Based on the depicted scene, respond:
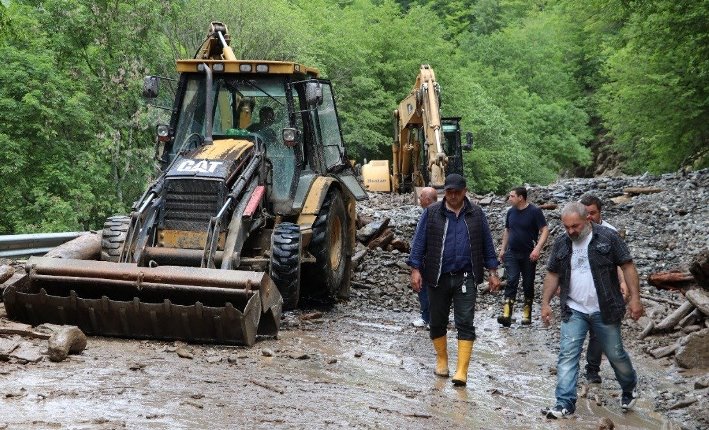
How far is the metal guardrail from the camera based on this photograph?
11.3m

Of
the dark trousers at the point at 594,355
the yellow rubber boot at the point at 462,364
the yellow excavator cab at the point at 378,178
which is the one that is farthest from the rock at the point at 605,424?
the yellow excavator cab at the point at 378,178

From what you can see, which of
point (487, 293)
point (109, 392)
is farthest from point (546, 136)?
point (109, 392)

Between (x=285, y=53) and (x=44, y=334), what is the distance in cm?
2859

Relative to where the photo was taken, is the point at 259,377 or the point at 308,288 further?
the point at 308,288

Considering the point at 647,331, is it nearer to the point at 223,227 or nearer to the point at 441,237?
the point at 441,237

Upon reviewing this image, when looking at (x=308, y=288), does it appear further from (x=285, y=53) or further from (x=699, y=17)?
(x=285, y=53)

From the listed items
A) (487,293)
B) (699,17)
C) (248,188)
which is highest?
(699,17)

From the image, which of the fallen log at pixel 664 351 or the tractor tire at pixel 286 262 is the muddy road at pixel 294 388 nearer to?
the fallen log at pixel 664 351

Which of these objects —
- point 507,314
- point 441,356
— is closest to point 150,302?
point 441,356

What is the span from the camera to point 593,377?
8516 mm

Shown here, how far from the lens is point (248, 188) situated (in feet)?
Answer: 33.2

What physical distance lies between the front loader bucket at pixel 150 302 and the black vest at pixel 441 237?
1546mm

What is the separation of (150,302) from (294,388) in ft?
7.14

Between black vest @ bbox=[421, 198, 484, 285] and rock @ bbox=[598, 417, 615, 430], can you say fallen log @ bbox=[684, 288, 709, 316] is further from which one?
rock @ bbox=[598, 417, 615, 430]
